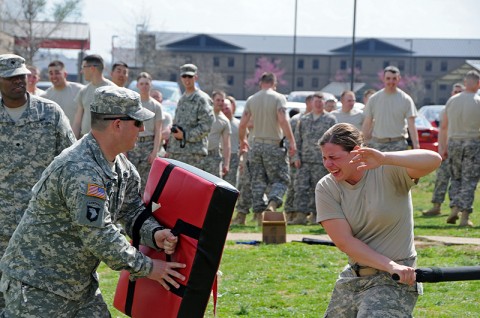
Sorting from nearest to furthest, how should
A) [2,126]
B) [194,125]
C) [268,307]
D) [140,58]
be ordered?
[2,126] → [268,307] → [194,125] → [140,58]

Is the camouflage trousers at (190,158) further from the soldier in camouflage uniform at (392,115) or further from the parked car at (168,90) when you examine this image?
the parked car at (168,90)

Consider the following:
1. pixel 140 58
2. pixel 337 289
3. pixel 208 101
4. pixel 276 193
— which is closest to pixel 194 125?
pixel 208 101

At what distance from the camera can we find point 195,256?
16.6 feet

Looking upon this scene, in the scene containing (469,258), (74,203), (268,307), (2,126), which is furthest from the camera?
(469,258)

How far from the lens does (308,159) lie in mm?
15734

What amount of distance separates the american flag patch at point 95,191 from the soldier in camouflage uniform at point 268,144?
991cm

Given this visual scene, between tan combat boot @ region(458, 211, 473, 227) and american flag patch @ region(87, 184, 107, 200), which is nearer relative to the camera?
american flag patch @ region(87, 184, 107, 200)

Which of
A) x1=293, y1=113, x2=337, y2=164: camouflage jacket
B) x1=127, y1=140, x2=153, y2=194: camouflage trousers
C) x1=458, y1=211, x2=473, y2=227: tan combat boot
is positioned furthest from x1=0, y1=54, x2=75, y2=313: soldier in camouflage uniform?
x1=458, y1=211, x2=473, y2=227: tan combat boot

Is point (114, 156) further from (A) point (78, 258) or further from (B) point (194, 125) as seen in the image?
(B) point (194, 125)

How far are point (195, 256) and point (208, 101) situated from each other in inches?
320

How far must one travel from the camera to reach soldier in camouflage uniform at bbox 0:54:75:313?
23.2 ft

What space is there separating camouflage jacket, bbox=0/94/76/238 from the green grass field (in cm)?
171

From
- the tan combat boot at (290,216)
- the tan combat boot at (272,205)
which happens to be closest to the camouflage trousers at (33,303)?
the tan combat boot at (272,205)

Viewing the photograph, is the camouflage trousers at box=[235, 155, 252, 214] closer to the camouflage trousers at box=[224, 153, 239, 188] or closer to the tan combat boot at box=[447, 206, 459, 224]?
the camouflage trousers at box=[224, 153, 239, 188]
